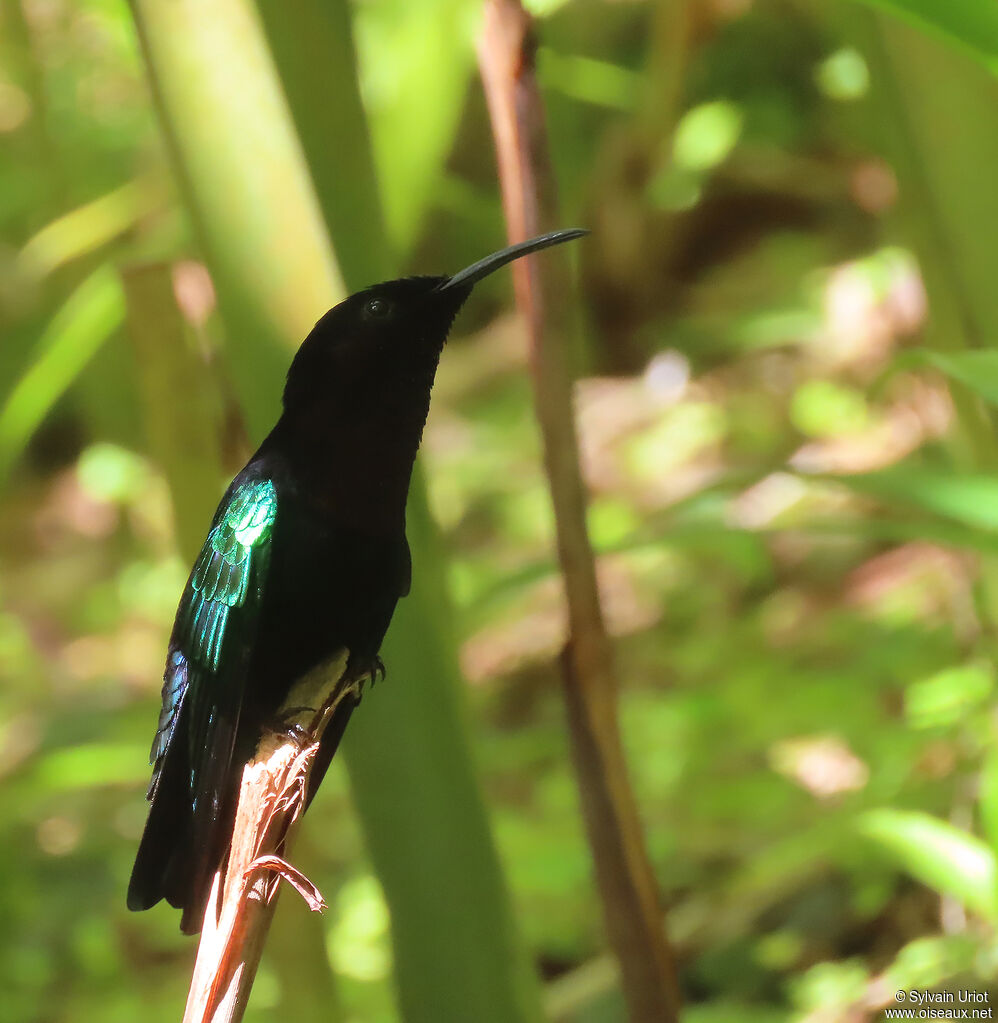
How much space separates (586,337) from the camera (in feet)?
12.8

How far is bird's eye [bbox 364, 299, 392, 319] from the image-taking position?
0.71 metres

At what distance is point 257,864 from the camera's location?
0.61 metres

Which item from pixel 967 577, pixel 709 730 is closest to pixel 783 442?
pixel 709 730

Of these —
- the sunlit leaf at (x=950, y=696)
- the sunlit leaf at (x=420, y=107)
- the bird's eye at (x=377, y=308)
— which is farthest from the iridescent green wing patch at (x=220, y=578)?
the sunlit leaf at (x=950, y=696)

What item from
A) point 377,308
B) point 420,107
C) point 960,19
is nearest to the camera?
point 960,19

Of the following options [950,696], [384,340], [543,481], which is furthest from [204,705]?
[543,481]

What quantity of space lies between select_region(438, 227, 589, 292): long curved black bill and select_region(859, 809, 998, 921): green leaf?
0.67 m

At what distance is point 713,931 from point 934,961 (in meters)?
0.52

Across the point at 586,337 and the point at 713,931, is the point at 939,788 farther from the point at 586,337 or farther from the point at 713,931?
the point at 586,337

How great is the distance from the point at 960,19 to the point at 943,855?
2.43 feet

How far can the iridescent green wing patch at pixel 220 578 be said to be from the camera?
2.52 ft

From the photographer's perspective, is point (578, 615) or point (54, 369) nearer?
point (578, 615)

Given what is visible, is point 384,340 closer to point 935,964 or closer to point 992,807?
point 992,807

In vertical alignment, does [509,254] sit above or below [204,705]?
above
